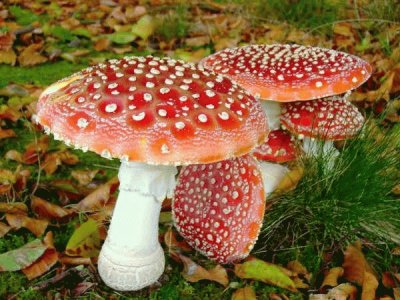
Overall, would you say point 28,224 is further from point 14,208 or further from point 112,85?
point 112,85

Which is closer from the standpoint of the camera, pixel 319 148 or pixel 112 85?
pixel 112 85

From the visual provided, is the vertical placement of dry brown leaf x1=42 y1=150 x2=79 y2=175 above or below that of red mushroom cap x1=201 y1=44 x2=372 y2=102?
below

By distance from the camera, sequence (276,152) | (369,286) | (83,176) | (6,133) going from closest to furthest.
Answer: (369,286) → (276,152) → (83,176) → (6,133)

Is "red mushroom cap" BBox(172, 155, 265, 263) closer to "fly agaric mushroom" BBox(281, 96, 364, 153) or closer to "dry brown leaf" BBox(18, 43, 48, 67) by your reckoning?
"fly agaric mushroom" BBox(281, 96, 364, 153)

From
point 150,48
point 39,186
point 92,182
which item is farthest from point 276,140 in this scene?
point 150,48

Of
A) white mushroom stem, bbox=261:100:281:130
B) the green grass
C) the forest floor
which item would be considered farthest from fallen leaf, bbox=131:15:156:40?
the green grass

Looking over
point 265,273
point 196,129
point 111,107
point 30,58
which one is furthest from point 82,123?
point 30,58
